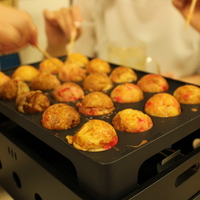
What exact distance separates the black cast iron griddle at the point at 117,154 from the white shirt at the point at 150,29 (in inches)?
47.8

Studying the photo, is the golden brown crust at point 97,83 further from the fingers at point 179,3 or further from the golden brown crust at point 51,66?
the fingers at point 179,3

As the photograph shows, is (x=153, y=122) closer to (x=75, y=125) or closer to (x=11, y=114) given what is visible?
(x=75, y=125)

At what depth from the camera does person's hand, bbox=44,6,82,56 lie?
1.50m

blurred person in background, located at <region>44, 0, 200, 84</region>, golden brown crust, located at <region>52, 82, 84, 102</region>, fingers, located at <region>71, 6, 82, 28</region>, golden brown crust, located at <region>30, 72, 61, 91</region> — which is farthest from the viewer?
blurred person in background, located at <region>44, 0, 200, 84</region>

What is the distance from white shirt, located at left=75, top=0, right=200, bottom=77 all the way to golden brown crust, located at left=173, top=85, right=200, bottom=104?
1.07 meters

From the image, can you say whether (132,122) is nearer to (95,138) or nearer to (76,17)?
(95,138)

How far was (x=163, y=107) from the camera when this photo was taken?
781mm

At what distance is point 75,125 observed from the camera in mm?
746

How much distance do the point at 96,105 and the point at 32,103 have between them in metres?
0.20

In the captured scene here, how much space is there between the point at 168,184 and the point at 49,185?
308mm

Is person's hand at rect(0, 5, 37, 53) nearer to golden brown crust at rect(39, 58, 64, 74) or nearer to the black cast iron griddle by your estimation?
the black cast iron griddle

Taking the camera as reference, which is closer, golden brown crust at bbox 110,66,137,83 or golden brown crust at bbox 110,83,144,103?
golden brown crust at bbox 110,83,144,103

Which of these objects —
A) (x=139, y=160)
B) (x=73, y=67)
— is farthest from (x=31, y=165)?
(x=73, y=67)

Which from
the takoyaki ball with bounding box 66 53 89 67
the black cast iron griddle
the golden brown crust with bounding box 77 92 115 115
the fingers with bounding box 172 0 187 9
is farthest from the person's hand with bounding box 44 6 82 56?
the black cast iron griddle
